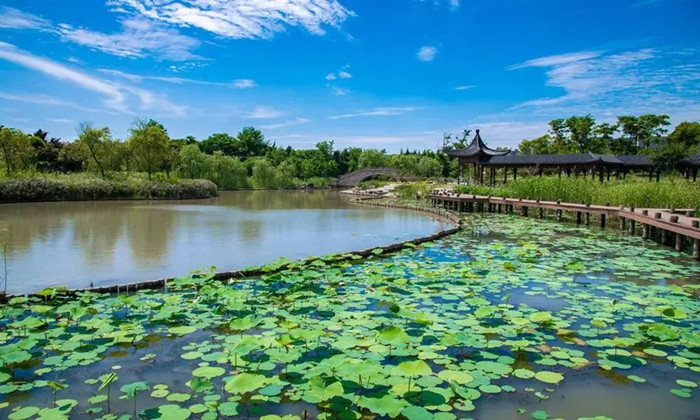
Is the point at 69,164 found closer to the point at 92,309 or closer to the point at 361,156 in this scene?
the point at 361,156

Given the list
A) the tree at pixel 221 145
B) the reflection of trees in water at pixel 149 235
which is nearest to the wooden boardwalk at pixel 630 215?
the reflection of trees in water at pixel 149 235

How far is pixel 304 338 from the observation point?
169 inches

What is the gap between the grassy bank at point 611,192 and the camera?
1514 centimetres

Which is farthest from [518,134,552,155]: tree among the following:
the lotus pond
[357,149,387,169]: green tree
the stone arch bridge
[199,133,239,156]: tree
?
[199,133,239,156]: tree

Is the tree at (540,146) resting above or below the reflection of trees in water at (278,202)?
above

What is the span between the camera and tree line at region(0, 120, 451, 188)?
3262cm

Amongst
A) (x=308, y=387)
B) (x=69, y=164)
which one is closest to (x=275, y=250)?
(x=308, y=387)

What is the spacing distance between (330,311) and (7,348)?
296 cm

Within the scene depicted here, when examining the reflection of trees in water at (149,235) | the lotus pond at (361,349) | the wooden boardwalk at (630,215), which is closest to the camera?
the lotus pond at (361,349)

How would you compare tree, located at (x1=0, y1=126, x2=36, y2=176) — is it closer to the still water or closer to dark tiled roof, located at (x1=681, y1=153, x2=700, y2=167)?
the still water

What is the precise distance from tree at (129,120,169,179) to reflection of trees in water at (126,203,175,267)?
15.2 meters

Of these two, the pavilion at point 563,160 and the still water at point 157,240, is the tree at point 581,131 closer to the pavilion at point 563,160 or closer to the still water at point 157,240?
the pavilion at point 563,160

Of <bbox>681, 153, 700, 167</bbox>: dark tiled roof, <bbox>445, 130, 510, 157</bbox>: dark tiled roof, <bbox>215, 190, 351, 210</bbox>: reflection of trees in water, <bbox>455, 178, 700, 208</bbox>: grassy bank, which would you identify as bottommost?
<bbox>215, 190, 351, 210</bbox>: reflection of trees in water

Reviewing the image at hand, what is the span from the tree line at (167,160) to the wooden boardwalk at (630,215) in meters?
21.3
